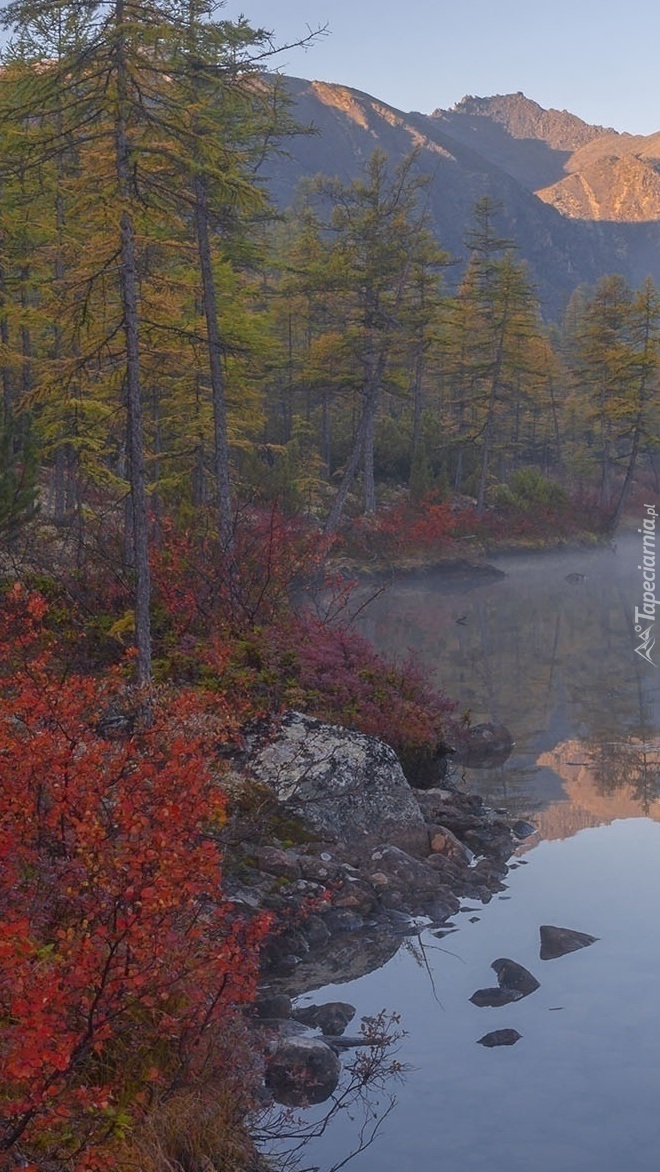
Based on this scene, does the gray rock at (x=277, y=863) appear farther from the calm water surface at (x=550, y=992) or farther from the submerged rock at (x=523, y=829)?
the submerged rock at (x=523, y=829)

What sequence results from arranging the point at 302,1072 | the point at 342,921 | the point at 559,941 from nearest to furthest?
the point at 302,1072 < the point at 559,941 < the point at 342,921

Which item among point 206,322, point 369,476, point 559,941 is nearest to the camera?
point 559,941

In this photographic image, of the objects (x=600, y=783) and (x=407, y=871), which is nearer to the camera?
(x=407, y=871)

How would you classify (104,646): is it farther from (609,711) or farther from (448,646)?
(448,646)

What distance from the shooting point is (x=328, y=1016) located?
951 centimetres

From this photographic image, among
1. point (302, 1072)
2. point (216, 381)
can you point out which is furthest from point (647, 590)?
point (302, 1072)

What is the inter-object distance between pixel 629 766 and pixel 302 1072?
11.2m

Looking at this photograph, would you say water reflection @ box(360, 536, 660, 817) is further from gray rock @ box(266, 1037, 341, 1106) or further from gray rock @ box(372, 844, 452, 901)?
gray rock @ box(266, 1037, 341, 1106)

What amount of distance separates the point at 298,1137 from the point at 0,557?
12464 millimetres

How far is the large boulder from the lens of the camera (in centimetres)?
1331

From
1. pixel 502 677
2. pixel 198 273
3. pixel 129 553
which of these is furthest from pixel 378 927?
pixel 198 273

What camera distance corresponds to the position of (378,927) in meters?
11.7

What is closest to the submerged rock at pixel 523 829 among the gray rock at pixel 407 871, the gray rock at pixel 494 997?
the gray rock at pixel 407 871

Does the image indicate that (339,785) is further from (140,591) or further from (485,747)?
(485,747)
